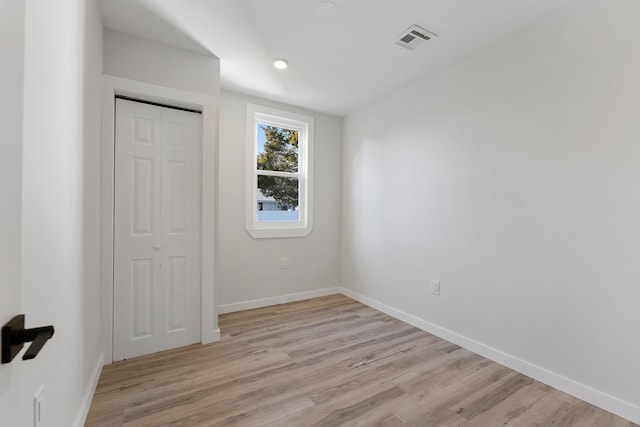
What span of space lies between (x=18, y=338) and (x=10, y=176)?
1.08 feet

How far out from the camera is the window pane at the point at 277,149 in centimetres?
368

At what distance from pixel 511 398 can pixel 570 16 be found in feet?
8.38

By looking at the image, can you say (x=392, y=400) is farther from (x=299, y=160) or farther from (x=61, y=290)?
(x=299, y=160)

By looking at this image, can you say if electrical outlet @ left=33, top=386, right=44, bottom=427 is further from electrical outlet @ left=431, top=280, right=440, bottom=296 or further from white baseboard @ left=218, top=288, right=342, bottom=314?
Answer: electrical outlet @ left=431, top=280, right=440, bottom=296

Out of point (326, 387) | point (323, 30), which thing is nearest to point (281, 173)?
point (323, 30)

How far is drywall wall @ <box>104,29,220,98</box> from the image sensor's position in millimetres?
2240

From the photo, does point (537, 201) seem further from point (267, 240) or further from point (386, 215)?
point (267, 240)

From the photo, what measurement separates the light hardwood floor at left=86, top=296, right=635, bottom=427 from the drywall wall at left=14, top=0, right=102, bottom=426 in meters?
0.37

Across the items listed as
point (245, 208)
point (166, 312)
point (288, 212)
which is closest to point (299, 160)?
point (288, 212)

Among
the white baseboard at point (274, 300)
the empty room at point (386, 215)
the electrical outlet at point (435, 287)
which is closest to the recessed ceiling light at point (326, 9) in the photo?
the empty room at point (386, 215)

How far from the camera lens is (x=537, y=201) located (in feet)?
6.88

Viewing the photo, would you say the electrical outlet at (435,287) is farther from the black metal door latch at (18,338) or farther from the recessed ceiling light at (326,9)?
the black metal door latch at (18,338)

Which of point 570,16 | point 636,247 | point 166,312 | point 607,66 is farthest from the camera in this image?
point 166,312

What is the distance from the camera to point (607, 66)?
179cm
